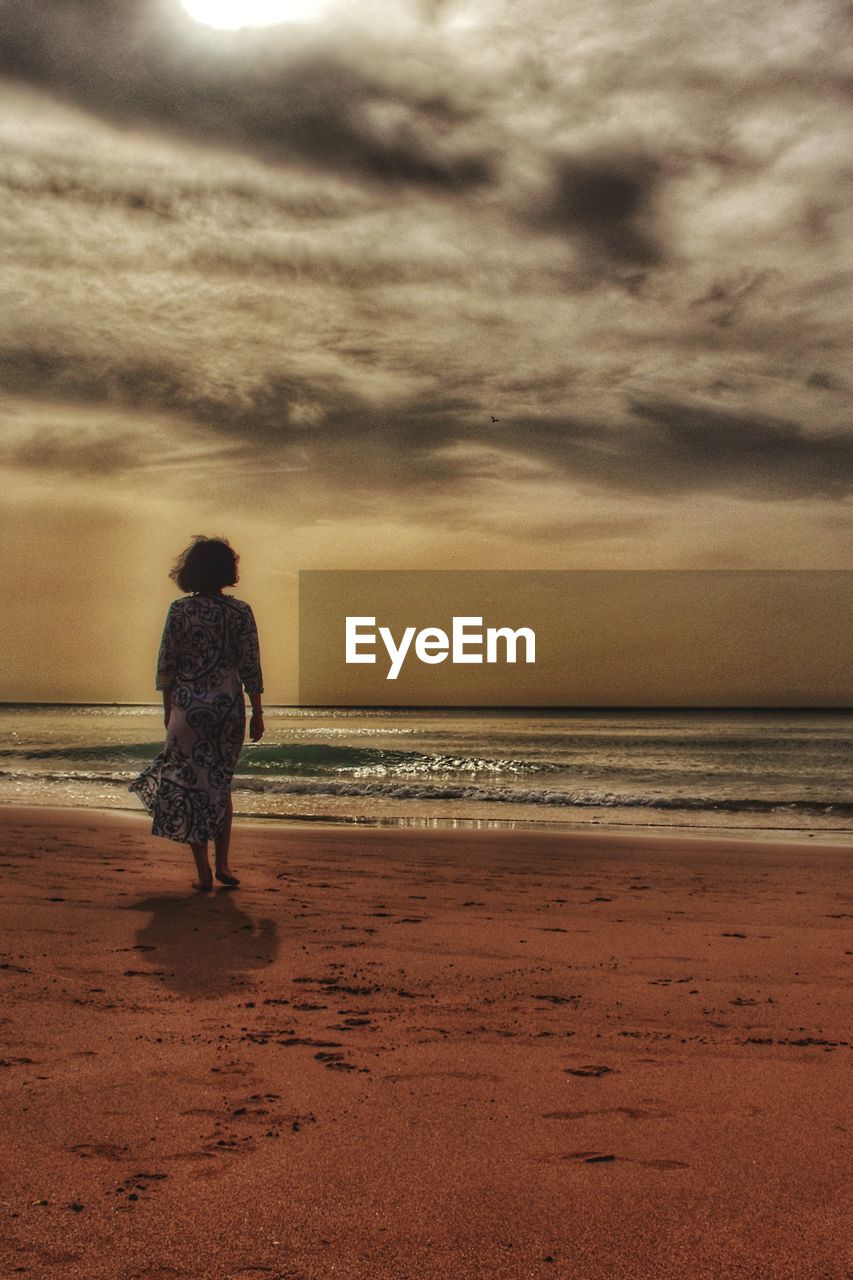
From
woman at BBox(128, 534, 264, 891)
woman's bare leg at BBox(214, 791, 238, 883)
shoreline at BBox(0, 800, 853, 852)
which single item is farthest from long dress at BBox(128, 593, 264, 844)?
shoreline at BBox(0, 800, 853, 852)

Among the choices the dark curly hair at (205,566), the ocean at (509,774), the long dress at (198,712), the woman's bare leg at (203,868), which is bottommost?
the ocean at (509,774)

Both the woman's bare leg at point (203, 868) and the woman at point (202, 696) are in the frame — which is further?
the woman's bare leg at point (203, 868)

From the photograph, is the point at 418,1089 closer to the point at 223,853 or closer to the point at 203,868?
the point at 203,868

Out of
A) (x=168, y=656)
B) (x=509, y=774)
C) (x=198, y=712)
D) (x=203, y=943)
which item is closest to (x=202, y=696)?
(x=198, y=712)

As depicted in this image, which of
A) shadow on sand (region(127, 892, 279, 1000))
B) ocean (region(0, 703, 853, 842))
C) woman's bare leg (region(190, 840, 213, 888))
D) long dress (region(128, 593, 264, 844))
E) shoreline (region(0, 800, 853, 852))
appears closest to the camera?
shadow on sand (region(127, 892, 279, 1000))

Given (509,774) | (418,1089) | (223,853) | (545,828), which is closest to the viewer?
(418,1089)

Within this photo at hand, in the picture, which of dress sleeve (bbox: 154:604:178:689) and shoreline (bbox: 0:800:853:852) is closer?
dress sleeve (bbox: 154:604:178:689)

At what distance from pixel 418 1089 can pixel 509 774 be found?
21.6m

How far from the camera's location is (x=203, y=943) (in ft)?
14.7

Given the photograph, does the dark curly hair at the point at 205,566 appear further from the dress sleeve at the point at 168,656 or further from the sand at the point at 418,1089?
the sand at the point at 418,1089

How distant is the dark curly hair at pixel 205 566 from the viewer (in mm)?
5836

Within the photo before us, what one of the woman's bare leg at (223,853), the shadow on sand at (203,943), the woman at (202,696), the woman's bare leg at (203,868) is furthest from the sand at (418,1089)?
the woman at (202,696)

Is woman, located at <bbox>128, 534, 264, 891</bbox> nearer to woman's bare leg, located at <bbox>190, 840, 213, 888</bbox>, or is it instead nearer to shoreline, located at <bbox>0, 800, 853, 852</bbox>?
woman's bare leg, located at <bbox>190, 840, 213, 888</bbox>

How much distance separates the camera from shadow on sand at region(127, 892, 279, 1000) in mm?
3838
